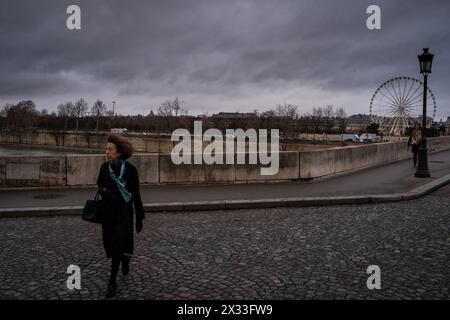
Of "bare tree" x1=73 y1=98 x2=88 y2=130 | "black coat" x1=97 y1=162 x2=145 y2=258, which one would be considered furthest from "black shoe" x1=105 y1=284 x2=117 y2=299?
"bare tree" x1=73 y1=98 x2=88 y2=130

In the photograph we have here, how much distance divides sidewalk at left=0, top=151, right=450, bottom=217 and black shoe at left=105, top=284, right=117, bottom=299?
14.2ft

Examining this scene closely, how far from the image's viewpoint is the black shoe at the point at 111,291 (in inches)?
163

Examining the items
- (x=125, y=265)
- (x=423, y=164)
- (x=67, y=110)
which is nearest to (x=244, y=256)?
(x=125, y=265)

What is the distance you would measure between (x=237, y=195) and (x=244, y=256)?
4.51 m

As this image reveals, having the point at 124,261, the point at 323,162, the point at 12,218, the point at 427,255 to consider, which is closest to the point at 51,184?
the point at 12,218

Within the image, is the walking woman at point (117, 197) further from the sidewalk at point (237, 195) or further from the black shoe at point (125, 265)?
the sidewalk at point (237, 195)

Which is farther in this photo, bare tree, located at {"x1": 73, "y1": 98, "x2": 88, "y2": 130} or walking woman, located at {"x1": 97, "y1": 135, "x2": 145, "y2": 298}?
bare tree, located at {"x1": 73, "y1": 98, "x2": 88, "y2": 130}

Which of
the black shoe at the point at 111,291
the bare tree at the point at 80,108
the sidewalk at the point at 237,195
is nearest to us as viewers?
the black shoe at the point at 111,291

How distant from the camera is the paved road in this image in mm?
9242

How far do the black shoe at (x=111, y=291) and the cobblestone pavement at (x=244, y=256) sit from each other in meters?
0.09

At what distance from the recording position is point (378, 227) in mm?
7074

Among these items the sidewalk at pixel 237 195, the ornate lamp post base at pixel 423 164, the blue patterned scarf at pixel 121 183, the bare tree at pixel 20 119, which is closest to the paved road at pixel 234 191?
the sidewalk at pixel 237 195

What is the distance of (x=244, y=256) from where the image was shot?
216 inches

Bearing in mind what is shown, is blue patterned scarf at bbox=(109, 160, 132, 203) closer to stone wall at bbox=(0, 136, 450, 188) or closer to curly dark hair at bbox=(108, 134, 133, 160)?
curly dark hair at bbox=(108, 134, 133, 160)
